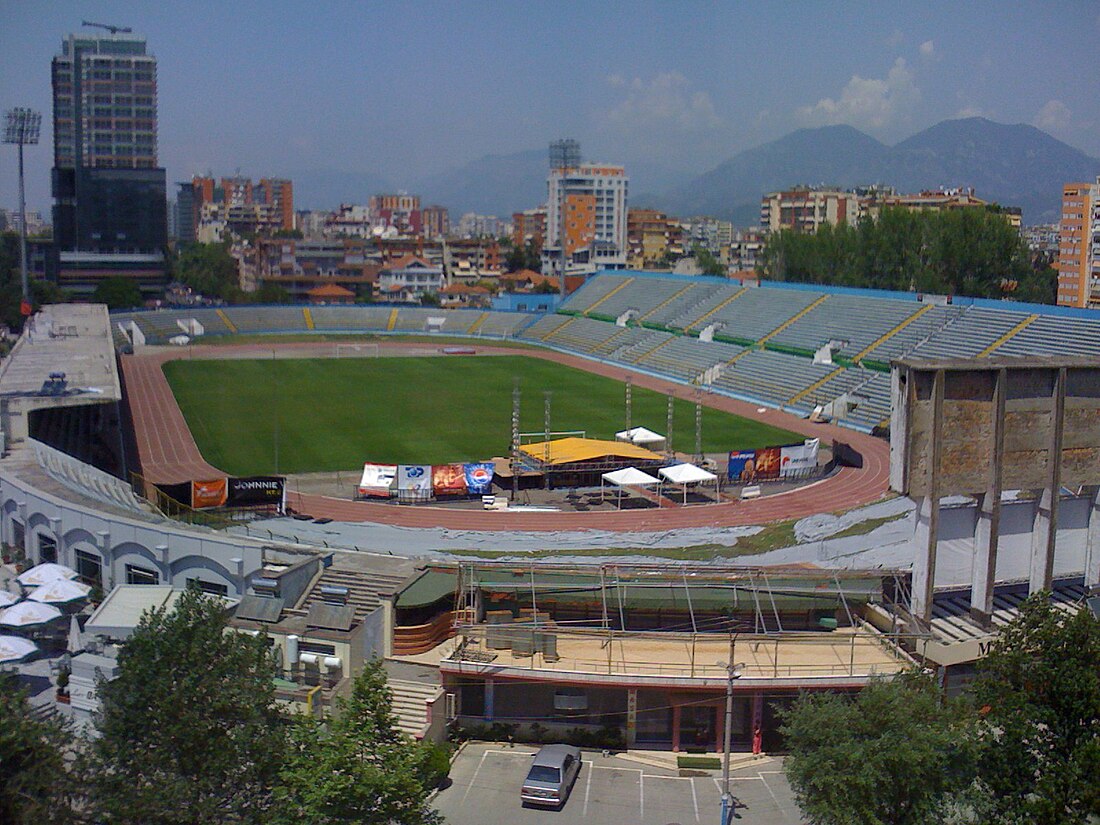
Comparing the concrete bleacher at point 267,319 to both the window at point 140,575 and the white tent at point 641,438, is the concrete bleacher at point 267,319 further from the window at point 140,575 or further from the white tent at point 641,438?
the window at point 140,575

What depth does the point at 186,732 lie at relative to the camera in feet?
45.6

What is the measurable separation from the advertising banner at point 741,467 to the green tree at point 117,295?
3398 inches

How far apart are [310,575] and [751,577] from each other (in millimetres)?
8667

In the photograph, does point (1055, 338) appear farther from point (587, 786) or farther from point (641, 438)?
point (587, 786)

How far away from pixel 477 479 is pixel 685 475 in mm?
6896

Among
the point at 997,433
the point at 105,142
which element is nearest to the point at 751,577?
the point at 997,433

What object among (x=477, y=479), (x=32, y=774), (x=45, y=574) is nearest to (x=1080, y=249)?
(x=477, y=479)

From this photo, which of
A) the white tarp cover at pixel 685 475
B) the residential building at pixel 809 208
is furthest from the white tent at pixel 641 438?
the residential building at pixel 809 208

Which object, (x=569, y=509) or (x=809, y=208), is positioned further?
(x=809, y=208)

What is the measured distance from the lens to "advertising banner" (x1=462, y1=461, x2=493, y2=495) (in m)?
37.4

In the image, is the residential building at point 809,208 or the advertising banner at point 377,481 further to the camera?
the residential building at point 809,208

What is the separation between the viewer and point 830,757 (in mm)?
15062

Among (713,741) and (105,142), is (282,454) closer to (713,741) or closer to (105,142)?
(713,741)

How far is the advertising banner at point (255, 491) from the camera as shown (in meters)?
33.4
